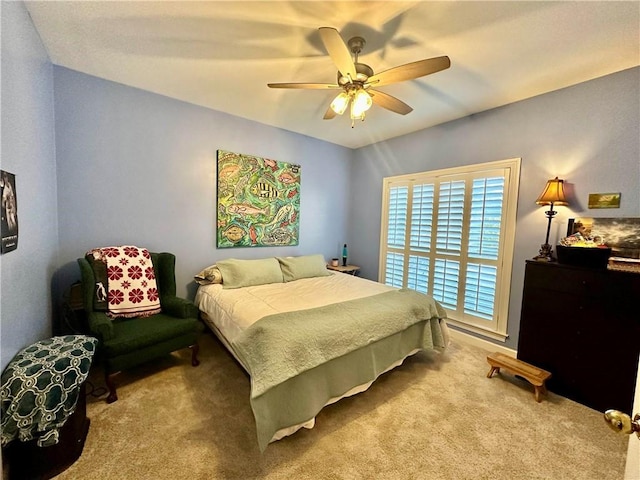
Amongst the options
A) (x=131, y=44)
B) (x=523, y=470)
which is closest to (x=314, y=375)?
(x=523, y=470)

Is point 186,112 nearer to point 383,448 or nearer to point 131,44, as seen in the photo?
point 131,44

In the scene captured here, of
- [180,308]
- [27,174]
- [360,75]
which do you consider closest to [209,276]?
[180,308]

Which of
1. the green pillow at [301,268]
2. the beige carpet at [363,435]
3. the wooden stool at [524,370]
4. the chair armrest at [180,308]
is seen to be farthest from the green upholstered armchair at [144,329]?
the wooden stool at [524,370]

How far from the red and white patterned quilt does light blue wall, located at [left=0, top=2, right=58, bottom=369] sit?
1.29 feet

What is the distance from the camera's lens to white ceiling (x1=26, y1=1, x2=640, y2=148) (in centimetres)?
161

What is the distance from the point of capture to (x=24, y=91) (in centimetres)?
166

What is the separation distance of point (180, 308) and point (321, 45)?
8.19 feet

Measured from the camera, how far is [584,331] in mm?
2027

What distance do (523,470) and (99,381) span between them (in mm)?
3097

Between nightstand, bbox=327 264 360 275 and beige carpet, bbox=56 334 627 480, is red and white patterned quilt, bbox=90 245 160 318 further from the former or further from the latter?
nightstand, bbox=327 264 360 275

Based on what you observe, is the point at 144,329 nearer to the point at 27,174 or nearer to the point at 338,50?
the point at 27,174

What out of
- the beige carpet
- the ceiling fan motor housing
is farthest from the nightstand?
the ceiling fan motor housing

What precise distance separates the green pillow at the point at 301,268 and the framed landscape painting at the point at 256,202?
463 mm

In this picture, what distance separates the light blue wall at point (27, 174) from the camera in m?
1.42
